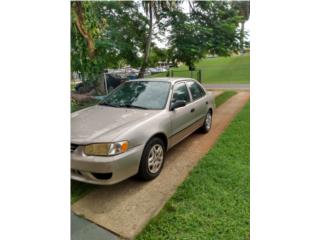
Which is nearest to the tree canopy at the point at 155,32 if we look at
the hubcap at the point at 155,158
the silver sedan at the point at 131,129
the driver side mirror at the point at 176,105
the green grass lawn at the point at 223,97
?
Answer: the silver sedan at the point at 131,129

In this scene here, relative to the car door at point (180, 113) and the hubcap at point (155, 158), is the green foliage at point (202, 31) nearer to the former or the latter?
the car door at point (180, 113)

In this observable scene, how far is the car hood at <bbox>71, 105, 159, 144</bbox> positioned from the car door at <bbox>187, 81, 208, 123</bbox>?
1164mm

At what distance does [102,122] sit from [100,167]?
589mm

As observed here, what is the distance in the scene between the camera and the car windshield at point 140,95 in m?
2.99

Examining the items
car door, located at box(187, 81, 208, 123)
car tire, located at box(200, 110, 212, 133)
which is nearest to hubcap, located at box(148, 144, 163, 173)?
car door, located at box(187, 81, 208, 123)

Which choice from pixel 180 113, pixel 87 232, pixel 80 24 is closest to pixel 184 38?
pixel 180 113

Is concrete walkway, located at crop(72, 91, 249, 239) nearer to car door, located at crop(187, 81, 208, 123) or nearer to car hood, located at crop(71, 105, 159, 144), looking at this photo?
car hood, located at crop(71, 105, 159, 144)

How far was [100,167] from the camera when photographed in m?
2.10

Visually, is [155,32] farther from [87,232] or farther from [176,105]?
[87,232]

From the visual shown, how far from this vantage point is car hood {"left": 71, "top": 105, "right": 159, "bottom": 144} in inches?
85.7

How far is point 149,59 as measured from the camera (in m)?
4.71

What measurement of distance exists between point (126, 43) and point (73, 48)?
6.96 ft
